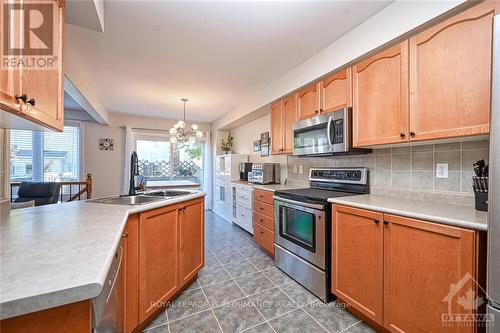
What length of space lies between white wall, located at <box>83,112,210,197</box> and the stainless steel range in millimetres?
4325

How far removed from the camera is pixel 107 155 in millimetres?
5086

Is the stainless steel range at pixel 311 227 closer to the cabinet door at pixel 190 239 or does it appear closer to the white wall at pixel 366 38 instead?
the cabinet door at pixel 190 239

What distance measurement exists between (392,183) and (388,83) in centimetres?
88

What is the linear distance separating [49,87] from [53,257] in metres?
0.89

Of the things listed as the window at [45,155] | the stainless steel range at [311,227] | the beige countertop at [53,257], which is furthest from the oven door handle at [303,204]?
the window at [45,155]

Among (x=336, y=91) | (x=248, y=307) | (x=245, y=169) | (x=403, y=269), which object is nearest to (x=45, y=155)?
(x=245, y=169)

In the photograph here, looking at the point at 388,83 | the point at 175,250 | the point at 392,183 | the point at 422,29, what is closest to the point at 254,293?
the point at 175,250

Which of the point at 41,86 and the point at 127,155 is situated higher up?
the point at 41,86

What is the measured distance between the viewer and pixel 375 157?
2.14 m

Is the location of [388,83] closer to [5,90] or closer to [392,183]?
[392,183]

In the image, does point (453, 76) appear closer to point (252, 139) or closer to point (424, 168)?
point (424, 168)

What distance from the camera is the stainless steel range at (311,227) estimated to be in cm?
190

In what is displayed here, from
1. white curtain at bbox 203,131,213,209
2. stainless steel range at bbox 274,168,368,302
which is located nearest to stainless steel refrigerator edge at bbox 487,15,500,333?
stainless steel range at bbox 274,168,368,302

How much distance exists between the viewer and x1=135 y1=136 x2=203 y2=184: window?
5492mm
